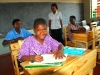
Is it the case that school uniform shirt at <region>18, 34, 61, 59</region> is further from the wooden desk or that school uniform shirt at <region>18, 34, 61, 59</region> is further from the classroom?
the classroom

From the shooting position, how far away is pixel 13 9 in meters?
3.92

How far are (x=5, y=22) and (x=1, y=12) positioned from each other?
32 centimetres

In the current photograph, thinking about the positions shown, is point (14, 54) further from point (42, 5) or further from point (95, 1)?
point (95, 1)

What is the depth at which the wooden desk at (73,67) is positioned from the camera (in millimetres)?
1038

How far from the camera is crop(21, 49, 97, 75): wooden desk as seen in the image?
1.04 metres

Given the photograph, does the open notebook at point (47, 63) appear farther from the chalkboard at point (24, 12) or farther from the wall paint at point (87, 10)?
the wall paint at point (87, 10)

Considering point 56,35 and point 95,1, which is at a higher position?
point 95,1

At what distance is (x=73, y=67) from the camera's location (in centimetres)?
119

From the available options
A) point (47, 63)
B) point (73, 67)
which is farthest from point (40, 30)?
point (73, 67)

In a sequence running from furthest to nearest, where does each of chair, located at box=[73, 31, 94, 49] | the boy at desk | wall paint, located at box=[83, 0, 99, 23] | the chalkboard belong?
wall paint, located at box=[83, 0, 99, 23] → the chalkboard → chair, located at box=[73, 31, 94, 49] → the boy at desk

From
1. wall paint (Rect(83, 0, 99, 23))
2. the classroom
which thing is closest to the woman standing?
the classroom

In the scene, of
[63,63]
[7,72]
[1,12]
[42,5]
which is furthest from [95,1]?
[63,63]

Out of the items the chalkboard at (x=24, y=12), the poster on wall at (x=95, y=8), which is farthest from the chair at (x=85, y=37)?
the poster on wall at (x=95, y=8)

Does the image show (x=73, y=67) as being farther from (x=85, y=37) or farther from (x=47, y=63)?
(x=85, y=37)
